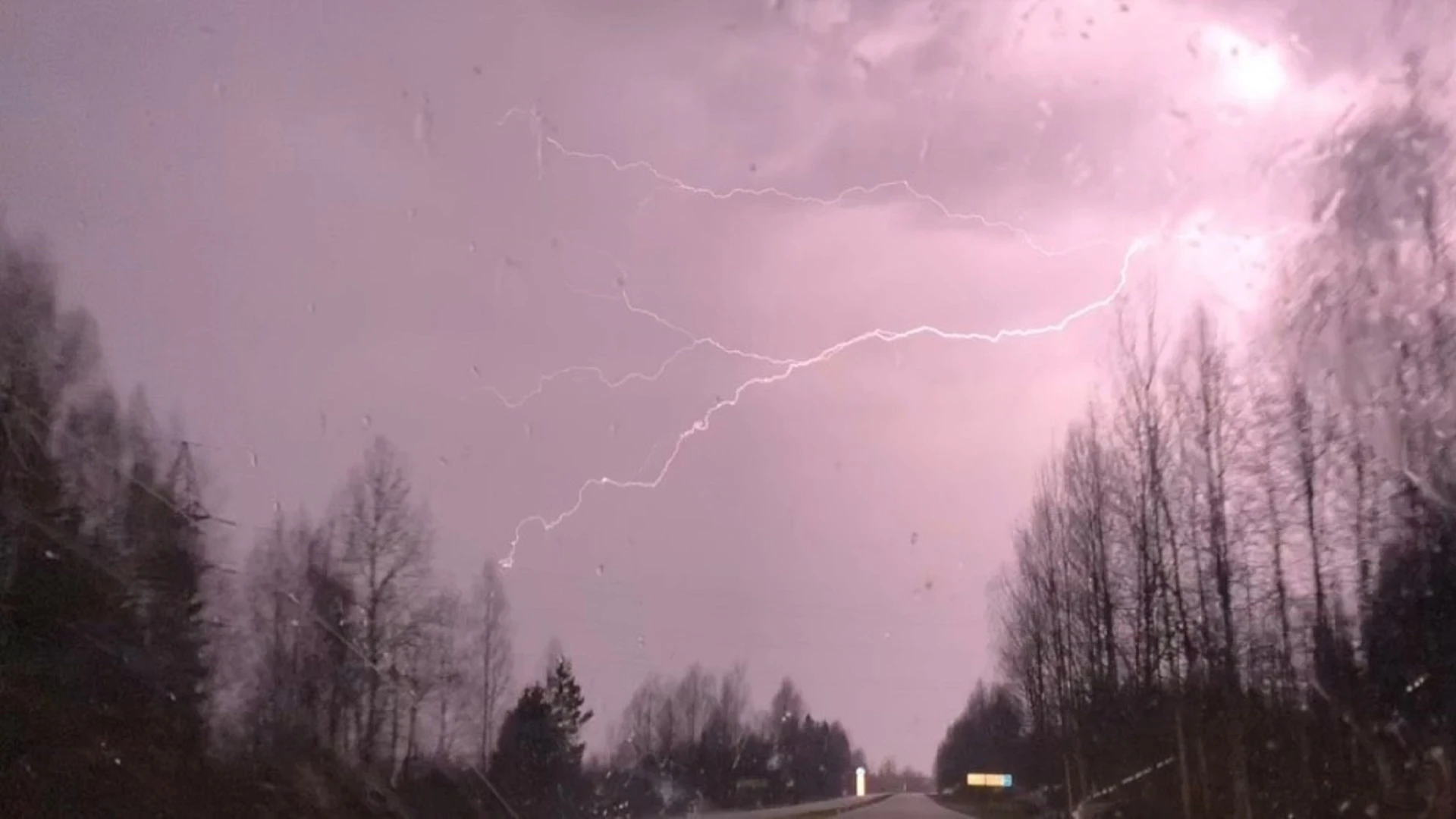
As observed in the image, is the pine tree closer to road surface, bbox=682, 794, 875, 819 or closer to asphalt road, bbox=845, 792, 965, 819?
road surface, bbox=682, 794, 875, 819

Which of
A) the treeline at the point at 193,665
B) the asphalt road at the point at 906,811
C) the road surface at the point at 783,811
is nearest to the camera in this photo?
the treeline at the point at 193,665

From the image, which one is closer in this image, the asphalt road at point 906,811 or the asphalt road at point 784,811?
the asphalt road at point 784,811

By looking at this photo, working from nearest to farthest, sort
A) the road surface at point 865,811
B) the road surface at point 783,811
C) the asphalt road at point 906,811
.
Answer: the road surface at point 783,811 < the road surface at point 865,811 < the asphalt road at point 906,811

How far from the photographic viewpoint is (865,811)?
5606 cm

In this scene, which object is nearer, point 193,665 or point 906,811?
point 193,665

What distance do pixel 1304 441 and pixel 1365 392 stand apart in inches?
98.7

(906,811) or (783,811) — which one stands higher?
(783,811)

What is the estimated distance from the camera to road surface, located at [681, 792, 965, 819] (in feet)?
142

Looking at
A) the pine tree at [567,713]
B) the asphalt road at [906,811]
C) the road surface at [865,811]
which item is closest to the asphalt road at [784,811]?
the road surface at [865,811]

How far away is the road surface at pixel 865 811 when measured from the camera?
142ft

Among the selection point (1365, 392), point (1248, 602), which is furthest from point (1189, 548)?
point (1365, 392)

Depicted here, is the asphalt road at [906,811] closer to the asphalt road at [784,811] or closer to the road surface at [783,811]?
the asphalt road at [784,811]

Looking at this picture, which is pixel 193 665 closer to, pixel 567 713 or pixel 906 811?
pixel 567 713

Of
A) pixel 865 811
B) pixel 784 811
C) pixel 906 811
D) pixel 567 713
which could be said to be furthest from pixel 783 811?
pixel 567 713
